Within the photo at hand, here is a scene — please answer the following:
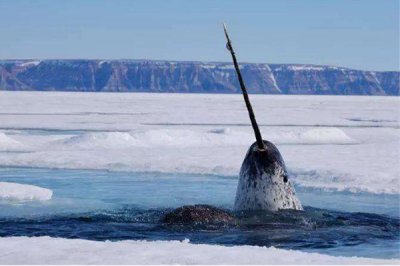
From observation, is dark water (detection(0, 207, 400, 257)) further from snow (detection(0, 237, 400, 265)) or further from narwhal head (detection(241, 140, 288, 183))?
snow (detection(0, 237, 400, 265))

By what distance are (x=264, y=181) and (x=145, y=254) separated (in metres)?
2.14

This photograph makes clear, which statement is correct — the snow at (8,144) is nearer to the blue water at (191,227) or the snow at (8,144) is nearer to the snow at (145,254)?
the blue water at (191,227)

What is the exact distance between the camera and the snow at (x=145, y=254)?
5789mm

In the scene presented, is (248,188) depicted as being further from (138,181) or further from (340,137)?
(340,137)

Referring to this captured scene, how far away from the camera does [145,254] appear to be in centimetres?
600

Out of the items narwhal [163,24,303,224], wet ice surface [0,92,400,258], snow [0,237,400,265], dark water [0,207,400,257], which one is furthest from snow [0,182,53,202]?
snow [0,237,400,265]

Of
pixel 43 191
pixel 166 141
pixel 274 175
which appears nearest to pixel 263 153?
pixel 274 175

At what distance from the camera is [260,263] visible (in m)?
5.75

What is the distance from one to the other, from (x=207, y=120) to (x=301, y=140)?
13304mm

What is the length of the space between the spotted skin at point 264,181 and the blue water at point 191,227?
0.13 m

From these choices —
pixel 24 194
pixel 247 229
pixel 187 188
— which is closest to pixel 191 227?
pixel 247 229

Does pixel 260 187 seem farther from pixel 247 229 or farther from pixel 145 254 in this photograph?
pixel 145 254

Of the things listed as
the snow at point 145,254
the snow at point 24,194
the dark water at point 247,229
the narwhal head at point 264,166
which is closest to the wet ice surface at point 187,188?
the dark water at point 247,229

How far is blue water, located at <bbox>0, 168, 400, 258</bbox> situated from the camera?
7.33 meters
